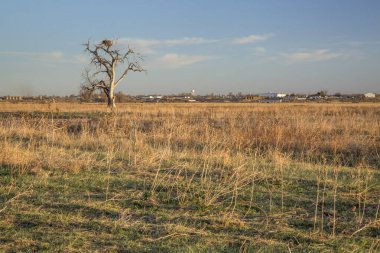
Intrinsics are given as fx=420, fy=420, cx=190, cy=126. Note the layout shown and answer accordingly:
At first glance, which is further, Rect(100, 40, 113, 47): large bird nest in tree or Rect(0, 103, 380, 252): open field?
Rect(100, 40, 113, 47): large bird nest in tree

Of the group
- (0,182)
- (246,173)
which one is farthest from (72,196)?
(246,173)

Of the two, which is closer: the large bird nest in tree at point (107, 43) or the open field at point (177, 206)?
the open field at point (177, 206)

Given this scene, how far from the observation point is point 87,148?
11.1m

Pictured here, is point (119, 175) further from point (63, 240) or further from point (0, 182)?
point (63, 240)

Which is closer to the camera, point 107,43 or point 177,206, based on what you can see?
point 177,206

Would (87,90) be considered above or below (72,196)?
above

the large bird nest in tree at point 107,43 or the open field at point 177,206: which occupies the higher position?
the large bird nest in tree at point 107,43

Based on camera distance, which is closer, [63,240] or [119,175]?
[63,240]

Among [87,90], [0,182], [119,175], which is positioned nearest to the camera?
[0,182]

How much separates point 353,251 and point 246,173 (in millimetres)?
3128

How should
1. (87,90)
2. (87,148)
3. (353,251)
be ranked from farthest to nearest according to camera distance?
(87,90) → (87,148) → (353,251)

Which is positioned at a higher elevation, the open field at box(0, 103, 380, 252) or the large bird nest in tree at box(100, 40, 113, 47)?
the large bird nest in tree at box(100, 40, 113, 47)

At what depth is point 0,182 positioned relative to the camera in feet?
23.0

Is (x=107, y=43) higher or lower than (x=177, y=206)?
higher
